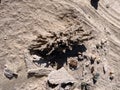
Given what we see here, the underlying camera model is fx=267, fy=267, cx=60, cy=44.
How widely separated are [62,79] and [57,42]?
1761mm

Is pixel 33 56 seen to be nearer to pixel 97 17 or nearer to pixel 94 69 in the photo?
pixel 94 69

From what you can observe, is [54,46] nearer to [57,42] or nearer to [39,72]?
[57,42]

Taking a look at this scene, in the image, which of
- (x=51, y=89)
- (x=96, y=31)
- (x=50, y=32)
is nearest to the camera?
(x=51, y=89)

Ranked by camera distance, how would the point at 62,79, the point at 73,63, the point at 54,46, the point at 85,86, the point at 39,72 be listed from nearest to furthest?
1. the point at 62,79
2. the point at 39,72
3. the point at 54,46
4. the point at 73,63
5. the point at 85,86

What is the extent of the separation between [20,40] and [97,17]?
441 centimetres

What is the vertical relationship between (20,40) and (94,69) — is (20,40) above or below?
above

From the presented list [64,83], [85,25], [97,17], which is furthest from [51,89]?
[97,17]

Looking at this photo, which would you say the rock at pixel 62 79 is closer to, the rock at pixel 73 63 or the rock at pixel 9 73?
the rock at pixel 73 63

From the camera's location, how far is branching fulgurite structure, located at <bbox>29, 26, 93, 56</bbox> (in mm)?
12652

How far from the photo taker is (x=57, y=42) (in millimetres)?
12672

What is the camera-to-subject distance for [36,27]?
13.2 metres

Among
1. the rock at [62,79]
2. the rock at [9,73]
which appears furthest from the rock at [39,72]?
the rock at [9,73]

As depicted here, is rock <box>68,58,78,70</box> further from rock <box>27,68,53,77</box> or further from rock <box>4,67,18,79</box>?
rock <box>4,67,18,79</box>

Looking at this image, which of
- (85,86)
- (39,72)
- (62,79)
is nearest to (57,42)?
(39,72)
